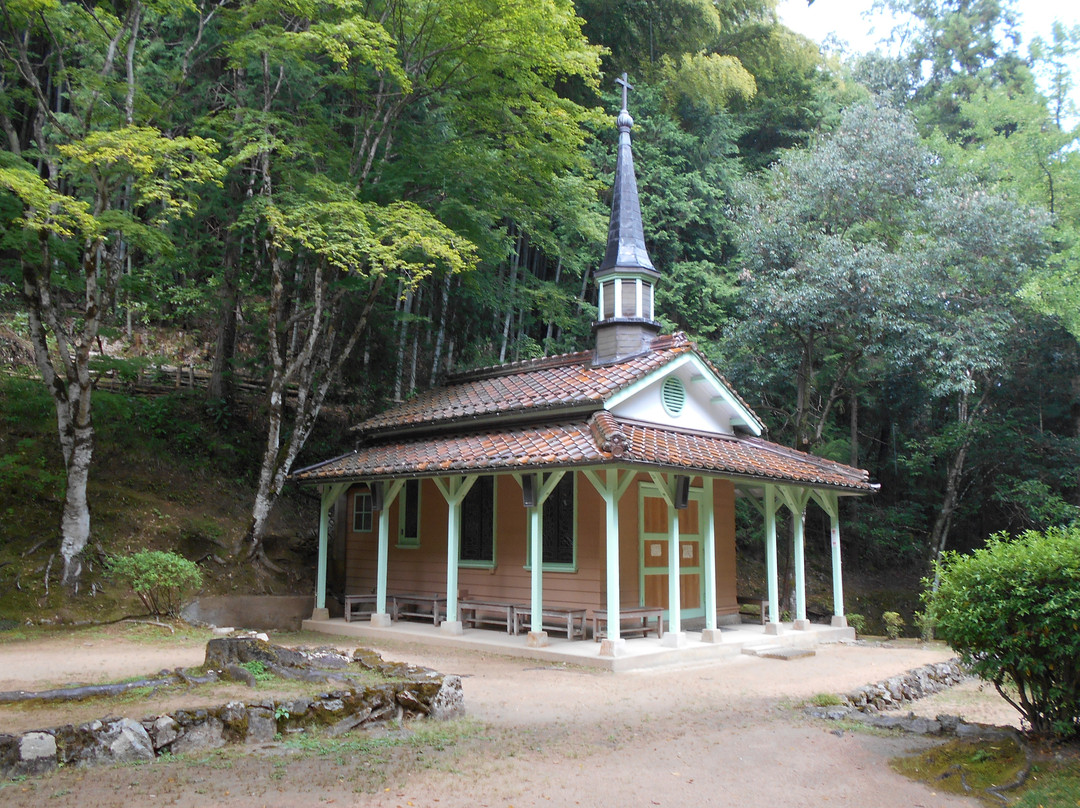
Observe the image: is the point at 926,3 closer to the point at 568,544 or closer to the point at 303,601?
the point at 568,544

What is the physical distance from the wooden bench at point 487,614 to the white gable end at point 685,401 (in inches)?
133

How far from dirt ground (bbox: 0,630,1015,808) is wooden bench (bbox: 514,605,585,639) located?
1.84m

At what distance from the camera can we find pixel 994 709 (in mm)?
8062

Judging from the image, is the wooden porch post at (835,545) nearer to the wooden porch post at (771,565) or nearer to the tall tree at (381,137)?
the wooden porch post at (771,565)

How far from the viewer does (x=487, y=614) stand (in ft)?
42.1

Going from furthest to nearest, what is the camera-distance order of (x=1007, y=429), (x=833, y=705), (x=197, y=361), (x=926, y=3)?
(x=926, y=3)
(x=197, y=361)
(x=1007, y=429)
(x=833, y=705)

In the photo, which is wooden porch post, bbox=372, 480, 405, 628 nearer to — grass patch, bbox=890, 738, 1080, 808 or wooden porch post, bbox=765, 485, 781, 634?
wooden porch post, bbox=765, 485, 781, 634


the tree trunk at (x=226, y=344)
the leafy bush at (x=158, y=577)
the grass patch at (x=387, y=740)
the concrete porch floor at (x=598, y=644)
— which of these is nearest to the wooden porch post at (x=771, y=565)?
the concrete porch floor at (x=598, y=644)

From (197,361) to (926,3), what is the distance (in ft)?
103

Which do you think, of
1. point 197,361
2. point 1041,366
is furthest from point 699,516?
point 197,361

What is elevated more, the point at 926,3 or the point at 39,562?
the point at 926,3

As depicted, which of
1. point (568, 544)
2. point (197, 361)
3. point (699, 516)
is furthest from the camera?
point (197, 361)

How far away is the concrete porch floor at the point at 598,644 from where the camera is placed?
32.8 feet

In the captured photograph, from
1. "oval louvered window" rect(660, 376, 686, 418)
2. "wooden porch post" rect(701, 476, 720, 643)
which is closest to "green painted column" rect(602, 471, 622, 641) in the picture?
"wooden porch post" rect(701, 476, 720, 643)
